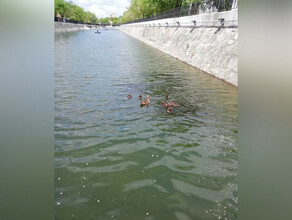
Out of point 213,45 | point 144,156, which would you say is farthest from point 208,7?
point 144,156

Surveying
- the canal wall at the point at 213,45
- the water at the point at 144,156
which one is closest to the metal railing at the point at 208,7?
the canal wall at the point at 213,45

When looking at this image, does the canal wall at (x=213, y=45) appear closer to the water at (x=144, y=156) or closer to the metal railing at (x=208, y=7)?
the metal railing at (x=208, y=7)

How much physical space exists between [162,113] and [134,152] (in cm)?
293

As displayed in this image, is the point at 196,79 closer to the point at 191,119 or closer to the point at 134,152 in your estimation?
the point at 191,119

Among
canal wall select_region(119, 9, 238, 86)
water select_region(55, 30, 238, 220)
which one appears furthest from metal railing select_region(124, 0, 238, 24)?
water select_region(55, 30, 238, 220)

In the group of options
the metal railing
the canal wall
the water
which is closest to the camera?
the water

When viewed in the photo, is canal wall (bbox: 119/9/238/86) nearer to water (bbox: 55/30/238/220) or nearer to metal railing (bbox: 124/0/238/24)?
metal railing (bbox: 124/0/238/24)

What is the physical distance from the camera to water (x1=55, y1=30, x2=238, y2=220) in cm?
354

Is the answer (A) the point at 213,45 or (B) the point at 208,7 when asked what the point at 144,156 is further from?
(B) the point at 208,7

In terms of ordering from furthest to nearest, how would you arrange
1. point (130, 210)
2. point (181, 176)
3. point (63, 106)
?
point (63, 106) → point (181, 176) → point (130, 210)
